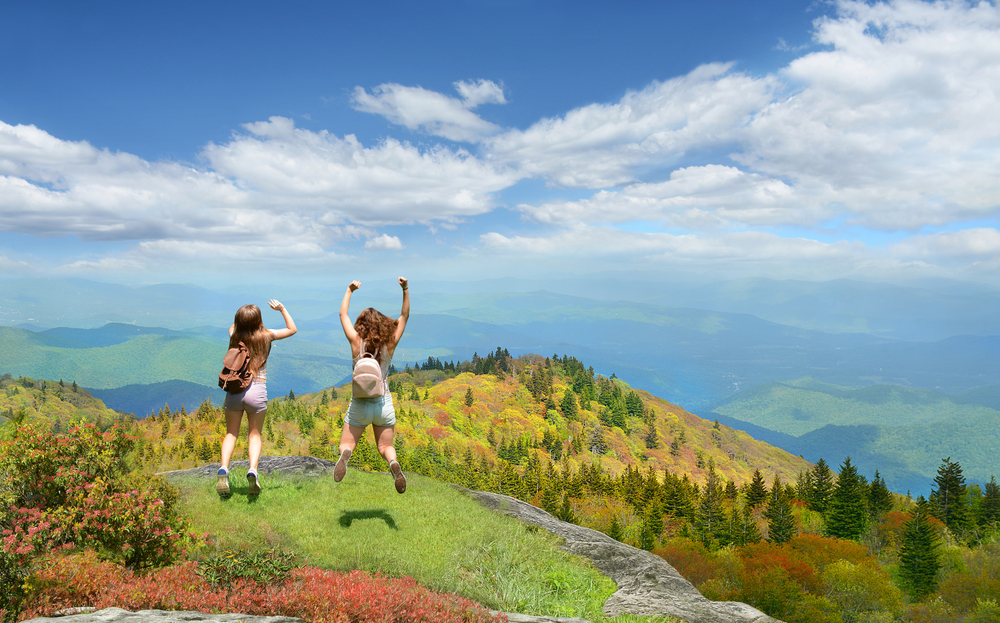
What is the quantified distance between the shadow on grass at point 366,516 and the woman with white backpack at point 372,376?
2.64 meters

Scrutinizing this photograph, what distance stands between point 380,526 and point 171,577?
16.3 ft

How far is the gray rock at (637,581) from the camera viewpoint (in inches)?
397

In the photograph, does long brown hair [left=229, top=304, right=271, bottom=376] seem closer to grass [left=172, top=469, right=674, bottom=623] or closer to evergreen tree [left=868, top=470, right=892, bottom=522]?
grass [left=172, top=469, right=674, bottom=623]

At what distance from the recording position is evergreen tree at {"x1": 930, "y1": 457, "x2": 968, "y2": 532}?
74938 millimetres

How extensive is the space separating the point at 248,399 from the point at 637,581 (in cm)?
997

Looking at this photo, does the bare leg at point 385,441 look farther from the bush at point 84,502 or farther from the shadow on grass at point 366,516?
the bush at point 84,502

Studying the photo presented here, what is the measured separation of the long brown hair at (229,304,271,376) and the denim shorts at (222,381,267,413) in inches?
13.2

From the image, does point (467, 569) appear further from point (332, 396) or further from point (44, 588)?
point (332, 396)

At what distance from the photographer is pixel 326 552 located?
9828mm

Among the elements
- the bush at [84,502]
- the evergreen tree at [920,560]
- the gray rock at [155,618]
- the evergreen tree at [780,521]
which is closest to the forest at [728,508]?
the evergreen tree at [920,560]

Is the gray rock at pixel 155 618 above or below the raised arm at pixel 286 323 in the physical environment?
below

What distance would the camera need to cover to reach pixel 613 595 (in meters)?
10.7

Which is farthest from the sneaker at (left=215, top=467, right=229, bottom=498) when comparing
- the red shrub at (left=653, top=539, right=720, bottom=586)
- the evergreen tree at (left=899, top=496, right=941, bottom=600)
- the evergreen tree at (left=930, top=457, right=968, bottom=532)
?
the evergreen tree at (left=930, top=457, right=968, bottom=532)

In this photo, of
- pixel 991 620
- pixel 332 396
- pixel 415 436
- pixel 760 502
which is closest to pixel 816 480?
pixel 760 502
